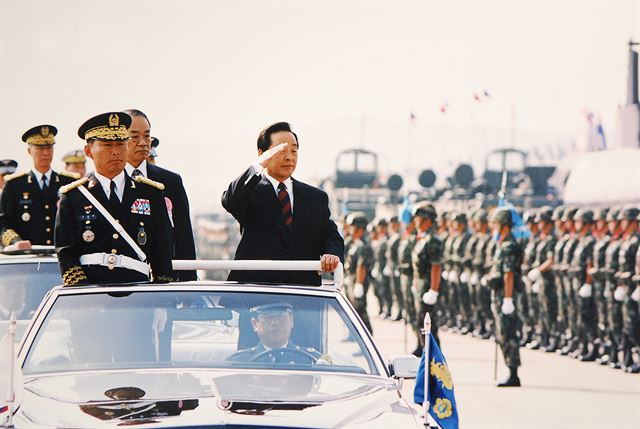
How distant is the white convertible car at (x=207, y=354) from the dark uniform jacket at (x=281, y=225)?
1.52 metres

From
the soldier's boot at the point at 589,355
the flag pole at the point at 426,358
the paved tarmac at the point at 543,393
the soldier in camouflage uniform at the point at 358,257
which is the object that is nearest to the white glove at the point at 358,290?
the soldier in camouflage uniform at the point at 358,257

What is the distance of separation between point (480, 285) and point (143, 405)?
17.4 metres

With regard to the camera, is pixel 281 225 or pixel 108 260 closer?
pixel 108 260

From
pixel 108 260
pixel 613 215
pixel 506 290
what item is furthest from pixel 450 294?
pixel 108 260

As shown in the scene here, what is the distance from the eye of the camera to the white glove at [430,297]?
1627cm

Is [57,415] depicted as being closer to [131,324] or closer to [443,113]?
[131,324]

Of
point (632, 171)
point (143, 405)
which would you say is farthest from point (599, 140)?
point (143, 405)

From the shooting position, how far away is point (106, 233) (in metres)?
7.64

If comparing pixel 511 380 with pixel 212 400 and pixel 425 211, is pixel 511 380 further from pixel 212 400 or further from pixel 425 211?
pixel 212 400

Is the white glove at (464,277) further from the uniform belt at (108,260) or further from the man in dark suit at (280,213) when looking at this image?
the uniform belt at (108,260)

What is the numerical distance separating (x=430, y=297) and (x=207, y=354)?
32.3 ft

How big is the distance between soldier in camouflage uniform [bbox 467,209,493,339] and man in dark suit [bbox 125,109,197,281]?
516 inches

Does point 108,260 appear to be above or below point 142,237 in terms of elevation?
below

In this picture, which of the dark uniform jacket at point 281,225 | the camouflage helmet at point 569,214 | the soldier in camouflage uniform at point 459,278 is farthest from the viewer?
the soldier in camouflage uniform at point 459,278
